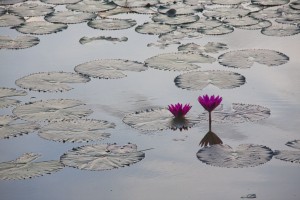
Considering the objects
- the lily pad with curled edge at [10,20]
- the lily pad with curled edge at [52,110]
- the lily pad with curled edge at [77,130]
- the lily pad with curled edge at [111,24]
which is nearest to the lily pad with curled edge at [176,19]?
the lily pad with curled edge at [111,24]

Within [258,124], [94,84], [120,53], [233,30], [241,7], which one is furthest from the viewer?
[241,7]

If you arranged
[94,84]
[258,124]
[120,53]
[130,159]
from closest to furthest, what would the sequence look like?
[130,159]
[258,124]
[94,84]
[120,53]

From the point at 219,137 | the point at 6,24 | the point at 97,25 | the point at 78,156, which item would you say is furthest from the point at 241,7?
the point at 78,156

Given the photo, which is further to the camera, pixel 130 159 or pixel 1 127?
pixel 1 127

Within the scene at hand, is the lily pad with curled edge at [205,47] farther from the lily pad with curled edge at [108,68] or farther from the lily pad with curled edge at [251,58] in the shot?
the lily pad with curled edge at [108,68]

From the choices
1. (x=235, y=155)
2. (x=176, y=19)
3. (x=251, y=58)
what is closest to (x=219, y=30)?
(x=176, y=19)

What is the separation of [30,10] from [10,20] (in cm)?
27

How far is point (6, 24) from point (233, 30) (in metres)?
1.78

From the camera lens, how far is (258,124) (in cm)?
359

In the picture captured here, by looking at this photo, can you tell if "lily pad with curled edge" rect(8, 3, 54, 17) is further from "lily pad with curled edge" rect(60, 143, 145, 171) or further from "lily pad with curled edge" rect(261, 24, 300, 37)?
"lily pad with curled edge" rect(60, 143, 145, 171)

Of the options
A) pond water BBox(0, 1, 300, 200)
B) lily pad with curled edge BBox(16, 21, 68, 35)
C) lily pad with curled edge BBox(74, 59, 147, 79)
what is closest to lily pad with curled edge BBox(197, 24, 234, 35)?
pond water BBox(0, 1, 300, 200)

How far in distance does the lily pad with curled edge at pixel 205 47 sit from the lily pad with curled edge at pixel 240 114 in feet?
3.16

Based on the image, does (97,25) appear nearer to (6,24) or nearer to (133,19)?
(133,19)

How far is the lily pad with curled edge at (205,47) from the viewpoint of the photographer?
4.68m
